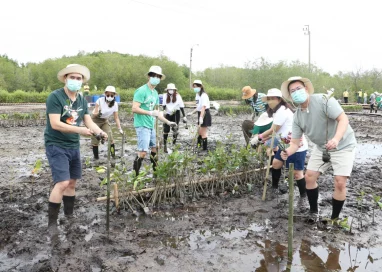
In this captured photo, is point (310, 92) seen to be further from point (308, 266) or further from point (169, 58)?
point (169, 58)

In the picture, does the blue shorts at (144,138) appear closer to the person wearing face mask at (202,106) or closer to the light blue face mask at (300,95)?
the light blue face mask at (300,95)

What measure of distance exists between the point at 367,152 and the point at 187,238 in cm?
713

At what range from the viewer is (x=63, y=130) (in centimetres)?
332

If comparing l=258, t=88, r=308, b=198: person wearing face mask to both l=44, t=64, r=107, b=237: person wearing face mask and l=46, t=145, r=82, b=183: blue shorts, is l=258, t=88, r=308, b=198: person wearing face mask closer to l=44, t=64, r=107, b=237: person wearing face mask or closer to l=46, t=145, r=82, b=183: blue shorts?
l=44, t=64, r=107, b=237: person wearing face mask

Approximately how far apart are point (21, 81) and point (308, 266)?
46.3 m

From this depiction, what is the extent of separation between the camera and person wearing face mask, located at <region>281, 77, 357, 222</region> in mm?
3492

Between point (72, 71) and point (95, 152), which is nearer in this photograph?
point (72, 71)

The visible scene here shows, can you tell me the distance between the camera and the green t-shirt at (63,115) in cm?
336

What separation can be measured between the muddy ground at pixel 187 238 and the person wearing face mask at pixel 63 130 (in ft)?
1.26

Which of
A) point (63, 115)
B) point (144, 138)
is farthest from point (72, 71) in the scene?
point (144, 138)

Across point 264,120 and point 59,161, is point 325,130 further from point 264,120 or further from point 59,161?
point 59,161

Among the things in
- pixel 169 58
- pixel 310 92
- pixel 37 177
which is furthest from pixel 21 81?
pixel 310 92

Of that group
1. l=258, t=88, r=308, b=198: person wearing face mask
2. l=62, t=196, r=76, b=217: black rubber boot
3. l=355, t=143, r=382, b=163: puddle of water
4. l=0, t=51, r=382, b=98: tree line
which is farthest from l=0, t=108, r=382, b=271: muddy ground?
l=0, t=51, r=382, b=98: tree line

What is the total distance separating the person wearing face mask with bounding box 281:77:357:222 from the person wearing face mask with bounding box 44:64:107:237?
2.03m
